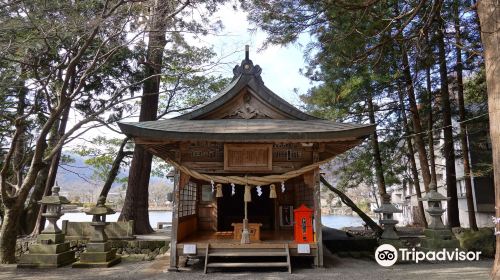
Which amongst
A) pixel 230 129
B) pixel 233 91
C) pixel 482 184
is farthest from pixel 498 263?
pixel 482 184

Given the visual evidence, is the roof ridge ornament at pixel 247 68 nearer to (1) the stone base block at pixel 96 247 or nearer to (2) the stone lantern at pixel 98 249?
(2) the stone lantern at pixel 98 249

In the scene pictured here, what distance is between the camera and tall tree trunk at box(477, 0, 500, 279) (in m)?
5.12

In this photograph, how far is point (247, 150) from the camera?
8.18m

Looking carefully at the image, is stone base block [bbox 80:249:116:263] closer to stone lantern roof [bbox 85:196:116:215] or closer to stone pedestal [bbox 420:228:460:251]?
stone lantern roof [bbox 85:196:116:215]

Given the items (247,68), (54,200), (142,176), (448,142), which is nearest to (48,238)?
(54,200)

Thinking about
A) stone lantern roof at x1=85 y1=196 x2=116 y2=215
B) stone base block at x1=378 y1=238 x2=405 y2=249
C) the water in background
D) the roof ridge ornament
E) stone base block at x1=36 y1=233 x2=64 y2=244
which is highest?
the roof ridge ornament

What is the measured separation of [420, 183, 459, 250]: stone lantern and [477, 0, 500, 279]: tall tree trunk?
3.52 metres

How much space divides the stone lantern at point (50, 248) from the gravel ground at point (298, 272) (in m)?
0.25

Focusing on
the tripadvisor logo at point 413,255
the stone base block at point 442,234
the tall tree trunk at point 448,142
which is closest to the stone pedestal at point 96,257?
the tripadvisor logo at point 413,255

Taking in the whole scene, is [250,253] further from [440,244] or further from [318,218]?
[440,244]

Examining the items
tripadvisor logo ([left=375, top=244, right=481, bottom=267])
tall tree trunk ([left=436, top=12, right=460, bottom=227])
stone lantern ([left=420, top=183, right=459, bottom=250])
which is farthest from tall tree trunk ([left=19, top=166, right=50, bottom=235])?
tall tree trunk ([left=436, top=12, right=460, bottom=227])

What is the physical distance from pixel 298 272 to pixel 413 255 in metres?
3.29

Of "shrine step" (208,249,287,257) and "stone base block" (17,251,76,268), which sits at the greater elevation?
"shrine step" (208,249,287,257)

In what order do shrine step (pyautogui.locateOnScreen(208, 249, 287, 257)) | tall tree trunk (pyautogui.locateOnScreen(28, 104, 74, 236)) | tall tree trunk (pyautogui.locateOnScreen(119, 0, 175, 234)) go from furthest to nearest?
tall tree trunk (pyautogui.locateOnScreen(119, 0, 175, 234)) < tall tree trunk (pyautogui.locateOnScreen(28, 104, 74, 236)) < shrine step (pyautogui.locateOnScreen(208, 249, 287, 257))
